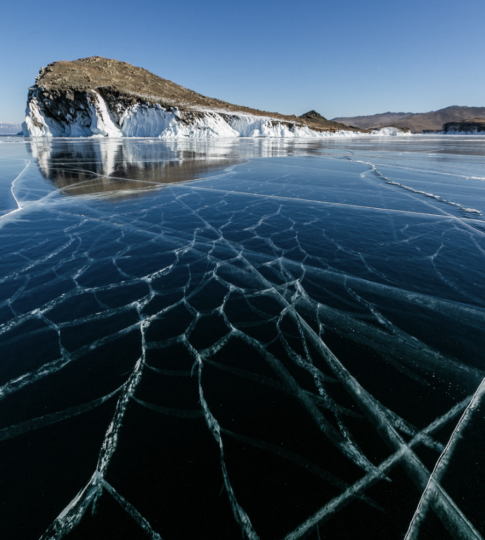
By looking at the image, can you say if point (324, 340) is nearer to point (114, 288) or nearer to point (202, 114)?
point (114, 288)

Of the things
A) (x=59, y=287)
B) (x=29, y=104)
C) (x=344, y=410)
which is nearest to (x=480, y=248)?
(x=344, y=410)

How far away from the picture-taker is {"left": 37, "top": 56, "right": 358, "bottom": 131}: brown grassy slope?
9831cm

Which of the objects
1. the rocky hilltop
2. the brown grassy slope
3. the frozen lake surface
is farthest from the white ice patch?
the frozen lake surface

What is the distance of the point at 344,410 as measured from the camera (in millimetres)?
3668

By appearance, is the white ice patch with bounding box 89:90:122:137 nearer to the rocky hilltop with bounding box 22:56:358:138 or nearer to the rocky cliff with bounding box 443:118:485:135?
the rocky hilltop with bounding box 22:56:358:138

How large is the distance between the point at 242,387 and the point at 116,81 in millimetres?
147379

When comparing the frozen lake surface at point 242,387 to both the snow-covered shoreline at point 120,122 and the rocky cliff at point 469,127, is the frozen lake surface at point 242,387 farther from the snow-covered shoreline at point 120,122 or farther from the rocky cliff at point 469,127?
the rocky cliff at point 469,127

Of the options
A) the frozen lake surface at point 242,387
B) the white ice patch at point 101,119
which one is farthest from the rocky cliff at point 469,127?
the frozen lake surface at point 242,387

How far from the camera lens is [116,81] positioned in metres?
112

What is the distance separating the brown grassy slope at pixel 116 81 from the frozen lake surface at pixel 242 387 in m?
112

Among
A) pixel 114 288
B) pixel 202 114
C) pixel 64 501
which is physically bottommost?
pixel 64 501

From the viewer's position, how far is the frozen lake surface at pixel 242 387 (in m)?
2.71

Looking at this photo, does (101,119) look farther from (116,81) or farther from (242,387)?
(242,387)

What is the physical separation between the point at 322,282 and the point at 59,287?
6.71 m
